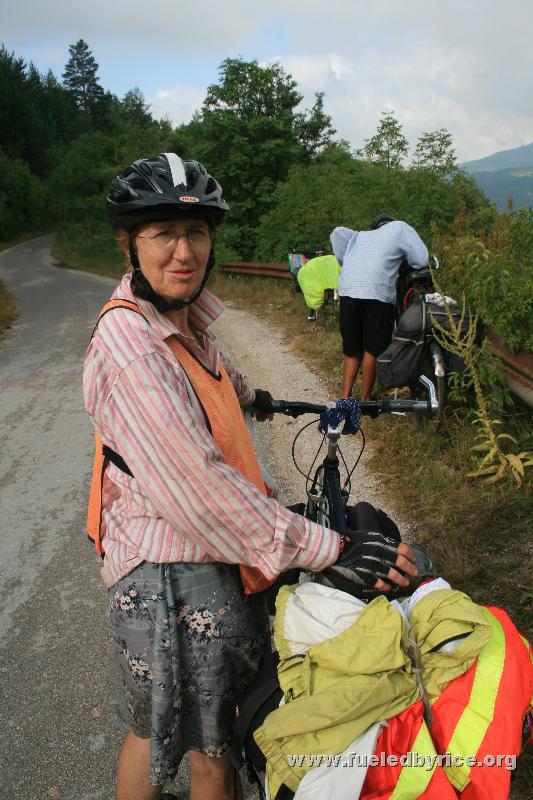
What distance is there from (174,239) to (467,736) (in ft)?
4.86

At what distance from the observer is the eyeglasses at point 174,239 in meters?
1.65

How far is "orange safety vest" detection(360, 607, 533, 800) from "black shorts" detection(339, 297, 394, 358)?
14.1 feet

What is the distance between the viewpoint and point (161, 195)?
5.36 ft

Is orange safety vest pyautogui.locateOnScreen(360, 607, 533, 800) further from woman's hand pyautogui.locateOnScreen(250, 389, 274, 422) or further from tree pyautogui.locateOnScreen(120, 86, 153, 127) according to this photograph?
tree pyautogui.locateOnScreen(120, 86, 153, 127)

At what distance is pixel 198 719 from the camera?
1635 mm

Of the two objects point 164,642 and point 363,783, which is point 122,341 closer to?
point 164,642

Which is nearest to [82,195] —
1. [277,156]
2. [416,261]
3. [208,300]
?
[277,156]

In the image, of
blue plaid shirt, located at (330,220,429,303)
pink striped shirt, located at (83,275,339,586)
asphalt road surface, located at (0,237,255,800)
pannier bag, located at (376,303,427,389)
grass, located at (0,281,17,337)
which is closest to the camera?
pink striped shirt, located at (83,275,339,586)

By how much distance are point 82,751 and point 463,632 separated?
6.44ft

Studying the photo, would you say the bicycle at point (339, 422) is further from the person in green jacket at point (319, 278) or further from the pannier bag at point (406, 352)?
the person in green jacket at point (319, 278)

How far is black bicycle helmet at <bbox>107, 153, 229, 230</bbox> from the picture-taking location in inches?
63.9

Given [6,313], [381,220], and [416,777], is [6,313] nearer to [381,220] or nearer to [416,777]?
[381,220]

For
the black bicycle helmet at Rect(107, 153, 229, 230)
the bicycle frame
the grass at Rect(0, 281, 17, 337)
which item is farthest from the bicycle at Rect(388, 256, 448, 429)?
the grass at Rect(0, 281, 17, 337)

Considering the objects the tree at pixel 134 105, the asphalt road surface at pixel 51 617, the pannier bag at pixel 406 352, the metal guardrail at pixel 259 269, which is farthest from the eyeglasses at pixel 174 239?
the tree at pixel 134 105
